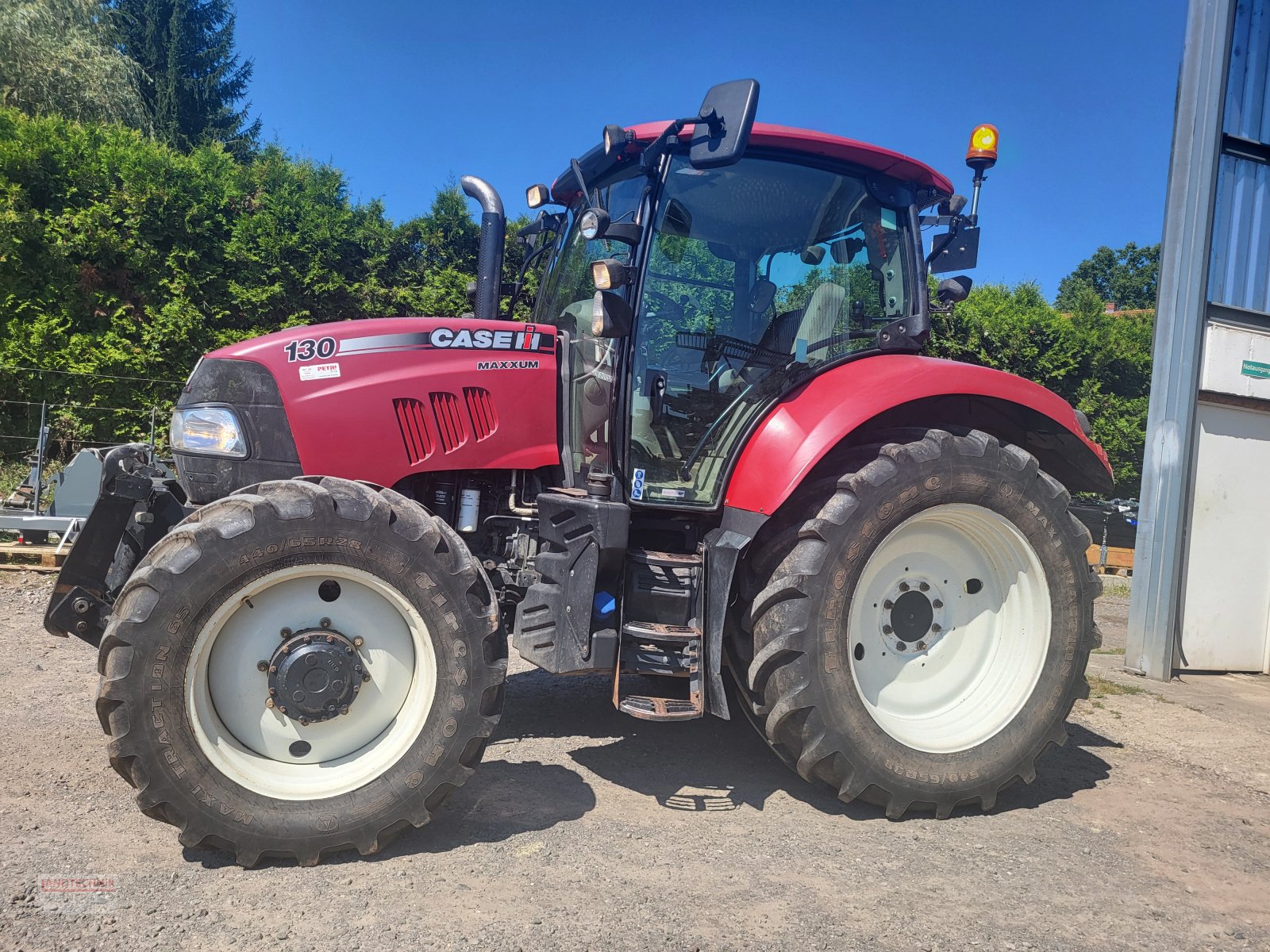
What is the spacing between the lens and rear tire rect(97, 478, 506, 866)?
278 centimetres

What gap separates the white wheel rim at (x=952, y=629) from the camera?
3.75m

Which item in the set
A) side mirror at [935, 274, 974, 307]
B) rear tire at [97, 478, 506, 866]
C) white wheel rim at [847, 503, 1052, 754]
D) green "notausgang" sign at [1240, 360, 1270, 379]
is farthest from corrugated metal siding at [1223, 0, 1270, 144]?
rear tire at [97, 478, 506, 866]

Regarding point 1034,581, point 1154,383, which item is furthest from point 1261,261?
point 1034,581

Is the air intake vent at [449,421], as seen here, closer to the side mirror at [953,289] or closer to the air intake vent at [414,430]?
the air intake vent at [414,430]

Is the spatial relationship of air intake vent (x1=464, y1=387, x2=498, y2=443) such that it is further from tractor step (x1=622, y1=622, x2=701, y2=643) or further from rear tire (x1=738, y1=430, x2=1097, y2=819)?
rear tire (x1=738, y1=430, x2=1097, y2=819)

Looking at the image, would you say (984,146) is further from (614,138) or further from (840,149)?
(614,138)

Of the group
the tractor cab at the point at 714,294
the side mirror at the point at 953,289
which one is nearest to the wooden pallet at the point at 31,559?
the tractor cab at the point at 714,294

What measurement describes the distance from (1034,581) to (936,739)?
78 cm

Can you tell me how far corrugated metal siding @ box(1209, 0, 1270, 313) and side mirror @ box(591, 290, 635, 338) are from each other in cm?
529

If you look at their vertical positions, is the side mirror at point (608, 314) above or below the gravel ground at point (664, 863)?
above

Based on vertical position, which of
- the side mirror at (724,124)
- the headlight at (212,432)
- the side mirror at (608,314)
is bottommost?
the headlight at (212,432)

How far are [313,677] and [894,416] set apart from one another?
246 cm

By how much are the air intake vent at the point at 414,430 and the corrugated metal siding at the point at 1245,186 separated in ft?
19.4

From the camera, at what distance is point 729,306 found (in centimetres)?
387
